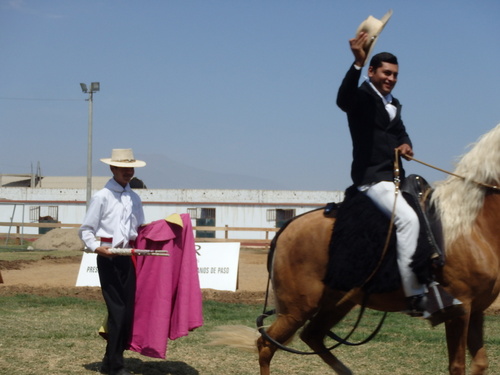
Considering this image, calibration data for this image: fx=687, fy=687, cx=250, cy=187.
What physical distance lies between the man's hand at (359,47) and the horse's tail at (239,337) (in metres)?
2.49

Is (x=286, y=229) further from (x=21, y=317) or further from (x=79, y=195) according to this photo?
(x=79, y=195)

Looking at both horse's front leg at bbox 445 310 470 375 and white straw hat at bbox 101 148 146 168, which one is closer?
horse's front leg at bbox 445 310 470 375

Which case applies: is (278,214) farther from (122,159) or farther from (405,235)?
(405,235)

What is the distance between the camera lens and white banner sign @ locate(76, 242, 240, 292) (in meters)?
13.8

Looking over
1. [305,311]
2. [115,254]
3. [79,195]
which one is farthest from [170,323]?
[79,195]

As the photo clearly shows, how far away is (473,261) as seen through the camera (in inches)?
195

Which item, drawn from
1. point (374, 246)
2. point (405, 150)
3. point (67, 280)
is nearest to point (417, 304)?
point (374, 246)

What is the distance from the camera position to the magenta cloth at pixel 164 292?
6594 mm

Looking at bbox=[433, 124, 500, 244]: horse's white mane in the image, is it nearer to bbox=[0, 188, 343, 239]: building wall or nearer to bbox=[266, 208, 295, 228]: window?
bbox=[0, 188, 343, 239]: building wall

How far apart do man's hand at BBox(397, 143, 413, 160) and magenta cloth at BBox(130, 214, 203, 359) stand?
2535 mm

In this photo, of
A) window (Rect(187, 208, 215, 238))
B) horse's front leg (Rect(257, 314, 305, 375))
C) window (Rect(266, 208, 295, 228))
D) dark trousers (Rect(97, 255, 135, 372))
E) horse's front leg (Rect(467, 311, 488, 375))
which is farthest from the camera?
window (Rect(187, 208, 215, 238))

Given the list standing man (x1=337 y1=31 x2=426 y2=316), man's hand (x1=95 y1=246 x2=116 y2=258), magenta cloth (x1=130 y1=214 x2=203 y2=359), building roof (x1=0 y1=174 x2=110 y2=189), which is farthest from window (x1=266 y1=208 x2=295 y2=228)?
standing man (x1=337 y1=31 x2=426 y2=316)

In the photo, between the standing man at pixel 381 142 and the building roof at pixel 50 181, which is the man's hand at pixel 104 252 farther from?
the building roof at pixel 50 181

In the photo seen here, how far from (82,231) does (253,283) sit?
937cm
